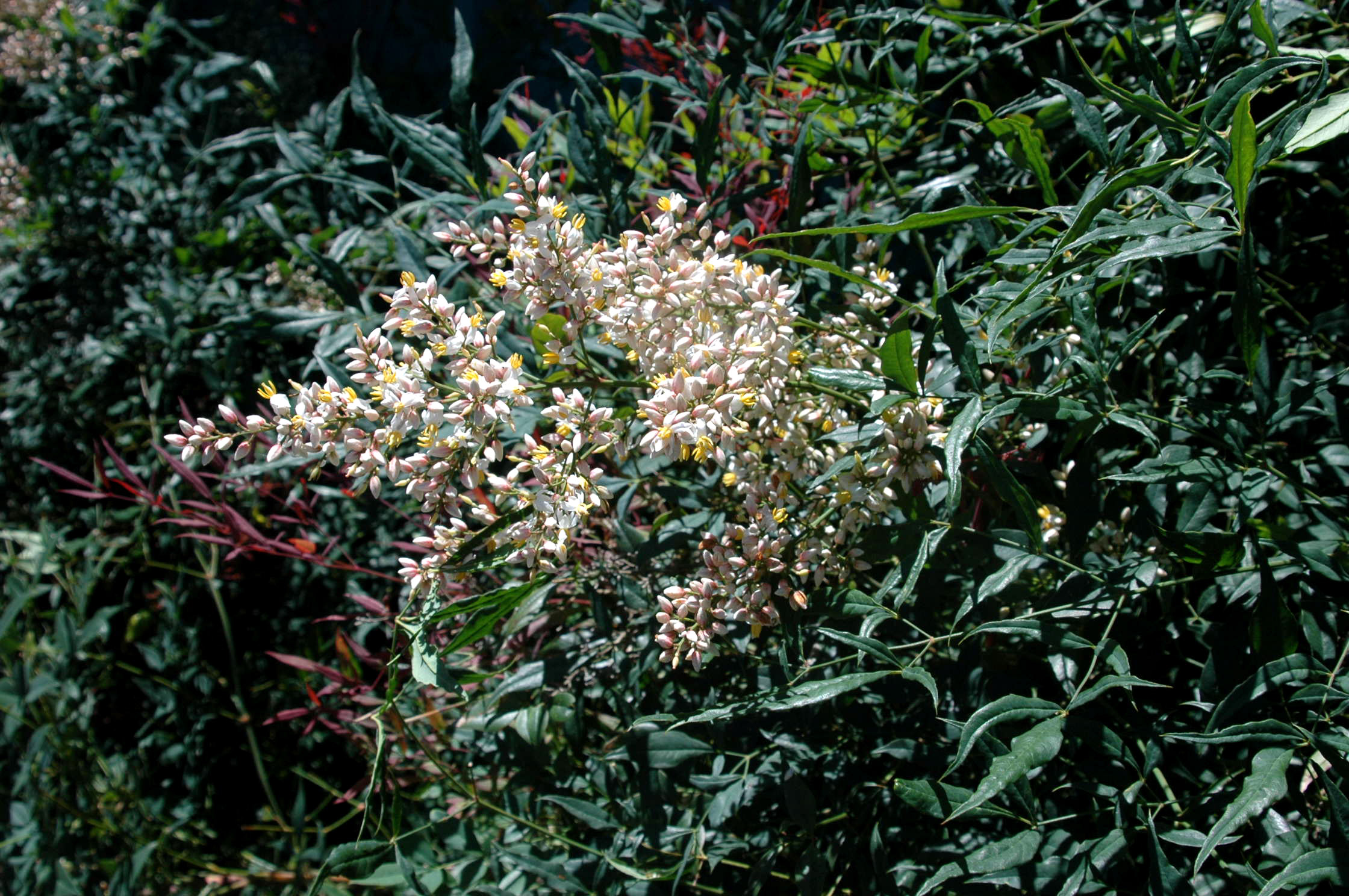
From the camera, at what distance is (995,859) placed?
0.80 metres

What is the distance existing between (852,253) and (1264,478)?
Answer: 522mm

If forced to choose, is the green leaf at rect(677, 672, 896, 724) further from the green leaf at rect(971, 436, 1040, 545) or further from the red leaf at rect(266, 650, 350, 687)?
the red leaf at rect(266, 650, 350, 687)

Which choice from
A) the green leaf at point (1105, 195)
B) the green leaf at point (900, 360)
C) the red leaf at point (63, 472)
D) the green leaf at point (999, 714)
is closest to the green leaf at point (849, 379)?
the green leaf at point (900, 360)

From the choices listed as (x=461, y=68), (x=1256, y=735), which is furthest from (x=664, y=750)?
(x=461, y=68)

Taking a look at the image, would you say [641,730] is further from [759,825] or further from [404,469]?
[404,469]

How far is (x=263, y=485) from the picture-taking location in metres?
1.64

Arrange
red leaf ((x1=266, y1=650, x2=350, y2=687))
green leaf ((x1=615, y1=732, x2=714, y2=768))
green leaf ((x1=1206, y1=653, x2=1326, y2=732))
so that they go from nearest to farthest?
green leaf ((x1=1206, y1=653, x2=1326, y2=732)) < green leaf ((x1=615, y1=732, x2=714, y2=768)) < red leaf ((x1=266, y1=650, x2=350, y2=687))

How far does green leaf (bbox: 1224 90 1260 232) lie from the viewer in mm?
645

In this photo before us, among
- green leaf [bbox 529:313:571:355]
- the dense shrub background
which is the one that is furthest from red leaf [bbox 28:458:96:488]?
green leaf [bbox 529:313:571:355]

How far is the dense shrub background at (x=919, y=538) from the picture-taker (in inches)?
31.5

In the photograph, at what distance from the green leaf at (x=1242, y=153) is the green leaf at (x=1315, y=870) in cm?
52

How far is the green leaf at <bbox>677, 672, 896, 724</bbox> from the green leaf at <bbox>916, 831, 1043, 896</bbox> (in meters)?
0.19

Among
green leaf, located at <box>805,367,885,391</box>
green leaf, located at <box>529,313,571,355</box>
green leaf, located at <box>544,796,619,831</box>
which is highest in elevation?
green leaf, located at <box>529,313,571,355</box>

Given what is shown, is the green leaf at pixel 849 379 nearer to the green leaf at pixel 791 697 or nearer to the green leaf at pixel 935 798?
the green leaf at pixel 791 697
